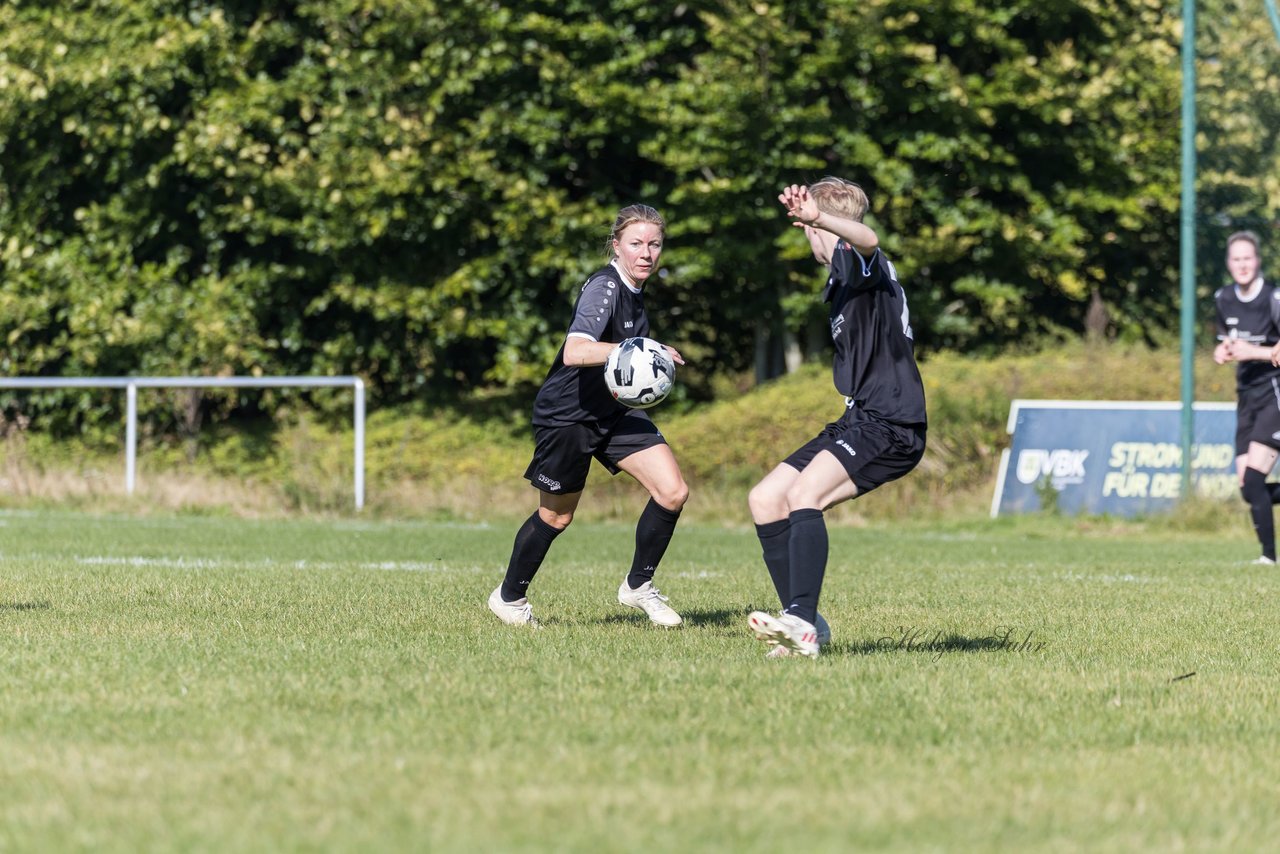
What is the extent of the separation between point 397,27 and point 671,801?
2040cm

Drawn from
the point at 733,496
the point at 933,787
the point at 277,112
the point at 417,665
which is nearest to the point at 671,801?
the point at 933,787

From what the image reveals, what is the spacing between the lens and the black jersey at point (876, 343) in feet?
22.7

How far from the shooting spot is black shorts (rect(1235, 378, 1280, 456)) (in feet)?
42.5

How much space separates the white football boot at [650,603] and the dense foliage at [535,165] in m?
14.5

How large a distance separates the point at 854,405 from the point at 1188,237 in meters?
12.0

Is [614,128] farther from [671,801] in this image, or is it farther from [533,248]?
[671,801]

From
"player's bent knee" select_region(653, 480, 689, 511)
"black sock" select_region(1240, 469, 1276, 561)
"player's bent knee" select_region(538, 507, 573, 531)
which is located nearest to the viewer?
"player's bent knee" select_region(653, 480, 689, 511)

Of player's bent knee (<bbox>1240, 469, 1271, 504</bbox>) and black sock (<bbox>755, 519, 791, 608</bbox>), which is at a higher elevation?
black sock (<bbox>755, 519, 791, 608</bbox>)

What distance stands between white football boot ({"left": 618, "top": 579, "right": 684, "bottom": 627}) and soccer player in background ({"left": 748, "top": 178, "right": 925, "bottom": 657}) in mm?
1172

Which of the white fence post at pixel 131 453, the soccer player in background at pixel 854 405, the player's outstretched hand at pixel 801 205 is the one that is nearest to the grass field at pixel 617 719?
the soccer player in background at pixel 854 405

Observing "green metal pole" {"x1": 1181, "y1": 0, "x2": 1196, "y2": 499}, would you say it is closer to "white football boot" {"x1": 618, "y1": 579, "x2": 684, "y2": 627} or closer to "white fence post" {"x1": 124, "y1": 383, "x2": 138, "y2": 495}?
"white football boot" {"x1": 618, "y1": 579, "x2": 684, "y2": 627}

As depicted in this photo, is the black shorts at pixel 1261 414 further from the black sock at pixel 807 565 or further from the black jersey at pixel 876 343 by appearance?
the black sock at pixel 807 565

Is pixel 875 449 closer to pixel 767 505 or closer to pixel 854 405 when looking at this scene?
pixel 854 405

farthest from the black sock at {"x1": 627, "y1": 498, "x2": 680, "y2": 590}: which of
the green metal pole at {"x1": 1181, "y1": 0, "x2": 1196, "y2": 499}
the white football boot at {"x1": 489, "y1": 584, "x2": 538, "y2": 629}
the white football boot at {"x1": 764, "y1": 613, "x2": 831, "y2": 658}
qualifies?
the green metal pole at {"x1": 1181, "y1": 0, "x2": 1196, "y2": 499}
